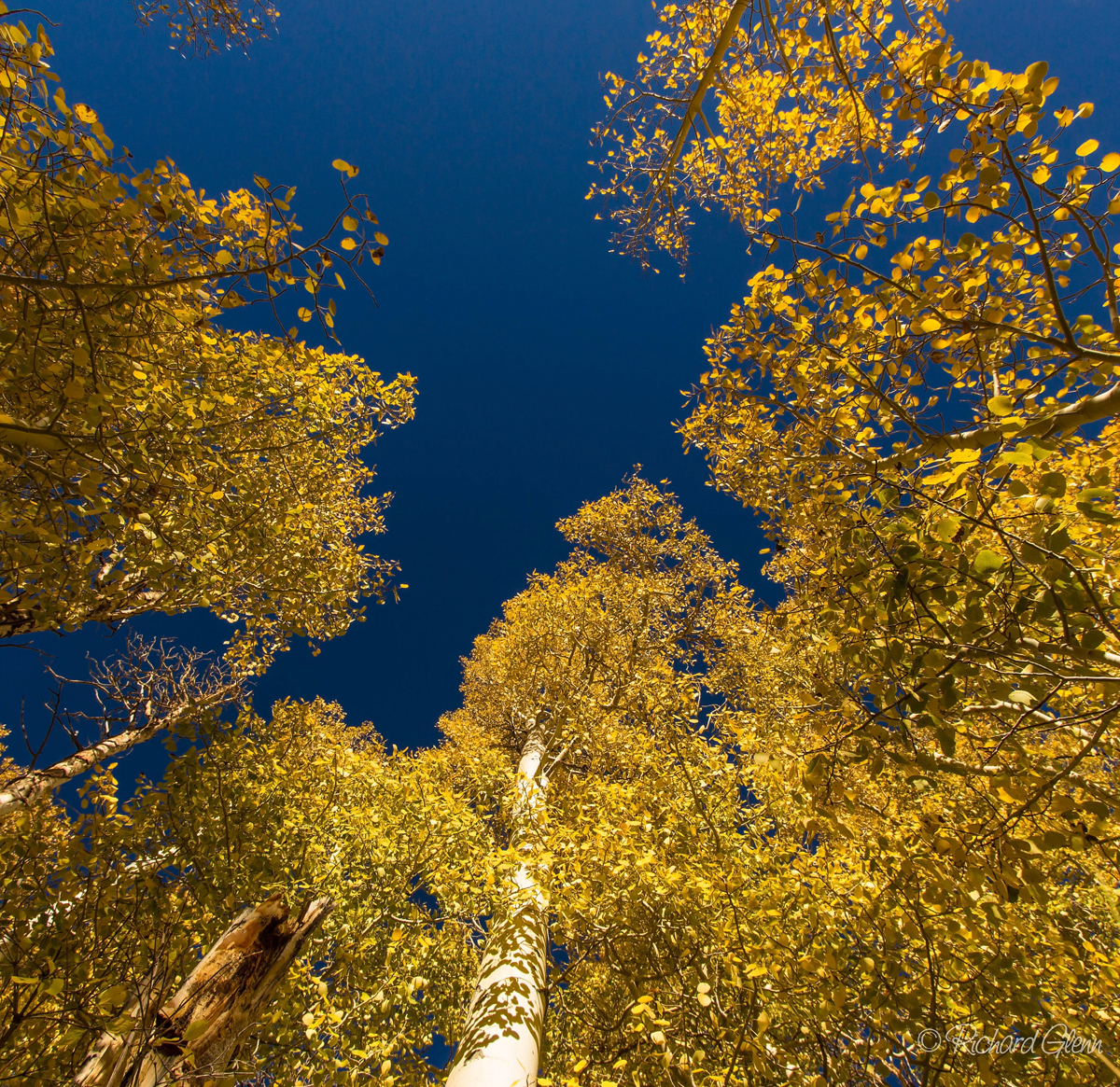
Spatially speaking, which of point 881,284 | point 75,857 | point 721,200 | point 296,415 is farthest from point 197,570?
point 721,200

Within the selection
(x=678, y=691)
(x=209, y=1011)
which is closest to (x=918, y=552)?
(x=209, y=1011)

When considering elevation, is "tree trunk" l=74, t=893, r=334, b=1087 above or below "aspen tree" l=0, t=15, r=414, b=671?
below

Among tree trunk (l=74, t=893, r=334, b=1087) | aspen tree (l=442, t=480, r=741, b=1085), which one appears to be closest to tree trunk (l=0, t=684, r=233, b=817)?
tree trunk (l=74, t=893, r=334, b=1087)

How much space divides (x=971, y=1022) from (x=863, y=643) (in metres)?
2.64

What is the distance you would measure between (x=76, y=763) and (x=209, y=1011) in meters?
5.26

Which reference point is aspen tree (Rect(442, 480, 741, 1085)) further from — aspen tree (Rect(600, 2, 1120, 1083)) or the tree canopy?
aspen tree (Rect(600, 2, 1120, 1083))

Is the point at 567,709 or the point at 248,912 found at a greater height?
the point at 567,709

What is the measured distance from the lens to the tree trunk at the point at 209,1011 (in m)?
2.51

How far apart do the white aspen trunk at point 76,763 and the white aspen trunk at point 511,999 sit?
4.13m

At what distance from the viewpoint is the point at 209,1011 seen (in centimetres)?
276

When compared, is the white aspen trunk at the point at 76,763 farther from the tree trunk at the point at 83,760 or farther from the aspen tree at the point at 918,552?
the aspen tree at the point at 918,552

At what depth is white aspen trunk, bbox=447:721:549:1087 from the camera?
13.2 ft

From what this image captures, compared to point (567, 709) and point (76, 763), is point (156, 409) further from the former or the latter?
point (567, 709)

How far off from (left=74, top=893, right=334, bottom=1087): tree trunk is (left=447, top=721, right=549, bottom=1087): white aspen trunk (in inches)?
79.9
